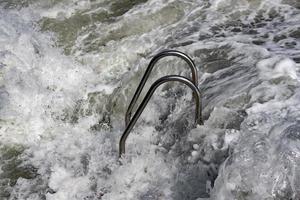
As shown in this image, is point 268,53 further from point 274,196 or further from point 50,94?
point 50,94

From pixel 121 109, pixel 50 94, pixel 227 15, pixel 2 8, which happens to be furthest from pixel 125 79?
pixel 2 8

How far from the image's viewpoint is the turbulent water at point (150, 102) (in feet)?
12.7

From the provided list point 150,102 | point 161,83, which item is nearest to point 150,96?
point 161,83

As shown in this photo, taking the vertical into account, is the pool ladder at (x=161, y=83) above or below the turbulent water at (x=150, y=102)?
above

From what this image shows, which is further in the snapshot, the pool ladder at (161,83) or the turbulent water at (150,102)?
the turbulent water at (150,102)

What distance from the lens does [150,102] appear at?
516 cm

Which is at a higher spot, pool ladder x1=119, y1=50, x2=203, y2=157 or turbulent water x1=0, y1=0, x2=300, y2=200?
pool ladder x1=119, y1=50, x2=203, y2=157

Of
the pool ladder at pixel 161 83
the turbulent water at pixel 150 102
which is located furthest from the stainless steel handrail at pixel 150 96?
the turbulent water at pixel 150 102

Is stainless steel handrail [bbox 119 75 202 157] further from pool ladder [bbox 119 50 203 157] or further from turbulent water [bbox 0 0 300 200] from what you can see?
turbulent water [bbox 0 0 300 200]

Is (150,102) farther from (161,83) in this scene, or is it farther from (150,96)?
(161,83)

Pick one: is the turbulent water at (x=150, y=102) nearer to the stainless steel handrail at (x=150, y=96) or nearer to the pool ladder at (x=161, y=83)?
the stainless steel handrail at (x=150, y=96)

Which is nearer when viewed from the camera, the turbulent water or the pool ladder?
the pool ladder

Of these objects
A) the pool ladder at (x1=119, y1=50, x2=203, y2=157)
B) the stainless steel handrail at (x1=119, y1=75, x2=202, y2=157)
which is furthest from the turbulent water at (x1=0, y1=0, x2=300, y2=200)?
the pool ladder at (x1=119, y1=50, x2=203, y2=157)

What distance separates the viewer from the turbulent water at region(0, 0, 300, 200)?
12.7 feet
